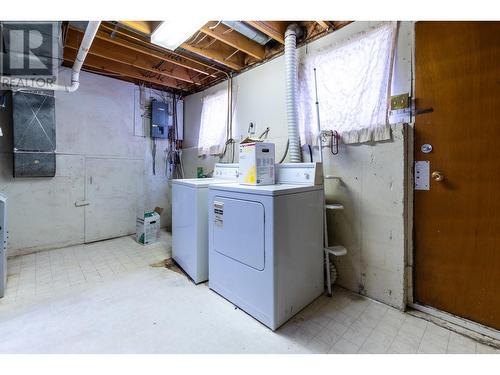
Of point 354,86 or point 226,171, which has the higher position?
point 354,86

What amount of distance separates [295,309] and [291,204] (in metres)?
0.86

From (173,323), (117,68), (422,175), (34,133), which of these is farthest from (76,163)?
(422,175)

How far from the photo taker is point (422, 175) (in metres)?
1.86

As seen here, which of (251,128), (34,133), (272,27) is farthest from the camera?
(251,128)

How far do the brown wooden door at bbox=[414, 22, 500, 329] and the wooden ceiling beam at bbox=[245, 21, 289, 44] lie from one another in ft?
4.18

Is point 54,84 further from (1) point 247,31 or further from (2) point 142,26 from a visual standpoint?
(1) point 247,31

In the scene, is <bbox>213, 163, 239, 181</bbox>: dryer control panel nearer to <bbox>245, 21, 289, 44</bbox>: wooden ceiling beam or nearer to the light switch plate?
<bbox>245, 21, 289, 44</bbox>: wooden ceiling beam

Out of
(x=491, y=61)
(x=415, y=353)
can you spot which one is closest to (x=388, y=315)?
(x=415, y=353)

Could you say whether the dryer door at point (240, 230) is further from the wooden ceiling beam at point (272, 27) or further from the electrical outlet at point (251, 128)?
the wooden ceiling beam at point (272, 27)

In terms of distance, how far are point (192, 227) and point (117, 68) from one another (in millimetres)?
2929

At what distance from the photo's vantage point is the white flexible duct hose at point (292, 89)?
2.45 m

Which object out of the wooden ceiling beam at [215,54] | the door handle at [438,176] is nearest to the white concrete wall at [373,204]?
the door handle at [438,176]
